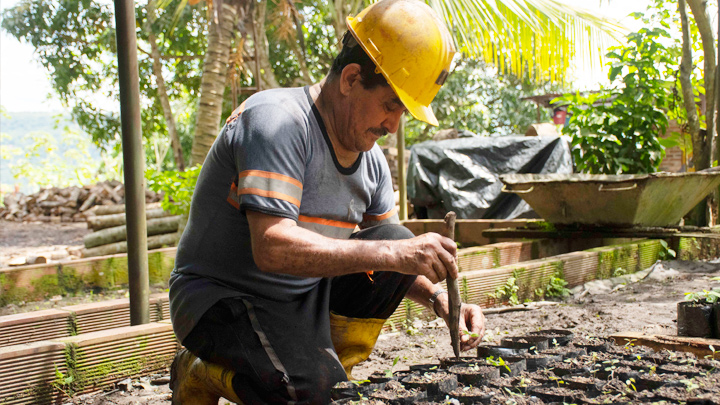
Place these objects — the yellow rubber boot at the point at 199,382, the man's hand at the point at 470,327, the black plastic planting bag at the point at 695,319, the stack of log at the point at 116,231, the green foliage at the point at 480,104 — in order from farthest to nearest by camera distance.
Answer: the green foliage at the point at 480,104 → the stack of log at the point at 116,231 → the black plastic planting bag at the point at 695,319 → the man's hand at the point at 470,327 → the yellow rubber boot at the point at 199,382

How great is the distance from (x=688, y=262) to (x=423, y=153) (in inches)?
153

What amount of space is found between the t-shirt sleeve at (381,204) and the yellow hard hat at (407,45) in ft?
1.25

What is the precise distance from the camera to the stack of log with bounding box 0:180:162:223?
1321 cm

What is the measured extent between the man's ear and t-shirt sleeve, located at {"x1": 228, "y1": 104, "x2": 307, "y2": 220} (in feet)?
0.66

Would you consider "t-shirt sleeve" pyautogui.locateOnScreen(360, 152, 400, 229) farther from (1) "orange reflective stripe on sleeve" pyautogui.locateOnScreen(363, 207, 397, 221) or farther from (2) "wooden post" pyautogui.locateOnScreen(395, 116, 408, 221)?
(2) "wooden post" pyautogui.locateOnScreen(395, 116, 408, 221)

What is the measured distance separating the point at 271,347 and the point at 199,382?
339 millimetres

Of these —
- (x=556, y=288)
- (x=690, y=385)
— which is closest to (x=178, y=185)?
(x=556, y=288)

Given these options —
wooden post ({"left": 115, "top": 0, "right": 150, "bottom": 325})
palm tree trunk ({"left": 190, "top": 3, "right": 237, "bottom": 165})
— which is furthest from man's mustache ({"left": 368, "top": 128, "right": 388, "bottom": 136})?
palm tree trunk ({"left": 190, "top": 3, "right": 237, "bottom": 165})

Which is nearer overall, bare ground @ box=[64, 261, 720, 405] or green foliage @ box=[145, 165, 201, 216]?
bare ground @ box=[64, 261, 720, 405]

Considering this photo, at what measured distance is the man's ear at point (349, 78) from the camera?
1914mm

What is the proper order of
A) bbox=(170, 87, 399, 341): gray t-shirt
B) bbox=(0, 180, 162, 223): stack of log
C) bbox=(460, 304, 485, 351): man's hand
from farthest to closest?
bbox=(0, 180, 162, 223): stack of log, bbox=(460, 304, 485, 351): man's hand, bbox=(170, 87, 399, 341): gray t-shirt

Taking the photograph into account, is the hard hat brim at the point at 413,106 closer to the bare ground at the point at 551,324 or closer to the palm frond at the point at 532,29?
the bare ground at the point at 551,324

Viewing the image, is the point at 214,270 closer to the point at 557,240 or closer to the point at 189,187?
the point at 189,187

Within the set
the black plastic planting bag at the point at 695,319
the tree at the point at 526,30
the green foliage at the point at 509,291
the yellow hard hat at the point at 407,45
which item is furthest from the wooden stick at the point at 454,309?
the tree at the point at 526,30
